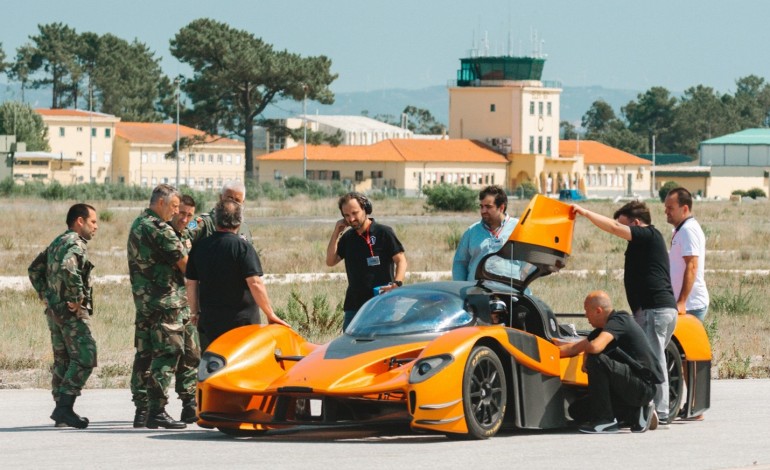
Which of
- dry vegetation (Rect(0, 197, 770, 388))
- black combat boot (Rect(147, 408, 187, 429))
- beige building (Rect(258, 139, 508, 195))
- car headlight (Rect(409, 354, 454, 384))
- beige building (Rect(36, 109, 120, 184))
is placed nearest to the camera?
car headlight (Rect(409, 354, 454, 384))

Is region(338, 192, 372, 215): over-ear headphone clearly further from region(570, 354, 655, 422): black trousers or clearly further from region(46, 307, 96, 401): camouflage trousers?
region(570, 354, 655, 422): black trousers

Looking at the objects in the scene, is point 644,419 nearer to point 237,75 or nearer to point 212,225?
point 212,225

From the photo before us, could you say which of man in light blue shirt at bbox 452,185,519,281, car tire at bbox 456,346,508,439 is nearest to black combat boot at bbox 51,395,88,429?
car tire at bbox 456,346,508,439

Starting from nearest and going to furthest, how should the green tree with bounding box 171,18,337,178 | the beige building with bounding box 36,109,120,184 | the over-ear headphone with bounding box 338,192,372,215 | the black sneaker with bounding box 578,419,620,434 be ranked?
the black sneaker with bounding box 578,419,620,434, the over-ear headphone with bounding box 338,192,372,215, the green tree with bounding box 171,18,337,178, the beige building with bounding box 36,109,120,184

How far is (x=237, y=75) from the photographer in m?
109

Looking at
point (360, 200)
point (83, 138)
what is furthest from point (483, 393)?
point (83, 138)

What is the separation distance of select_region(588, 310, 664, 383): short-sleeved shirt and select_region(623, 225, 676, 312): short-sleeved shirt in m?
0.40

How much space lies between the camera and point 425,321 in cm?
1196

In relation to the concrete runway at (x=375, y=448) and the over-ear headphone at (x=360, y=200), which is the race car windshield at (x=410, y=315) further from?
the over-ear headphone at (x=360, y=200)

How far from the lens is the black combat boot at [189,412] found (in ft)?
41.8

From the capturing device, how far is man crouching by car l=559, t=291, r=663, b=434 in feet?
39.8

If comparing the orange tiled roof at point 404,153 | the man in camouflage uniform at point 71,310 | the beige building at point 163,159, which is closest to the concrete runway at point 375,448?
the man in camouflage uniform at point 71,310

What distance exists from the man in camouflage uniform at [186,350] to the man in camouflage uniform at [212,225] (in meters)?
0.07

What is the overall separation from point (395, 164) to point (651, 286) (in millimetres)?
118512
